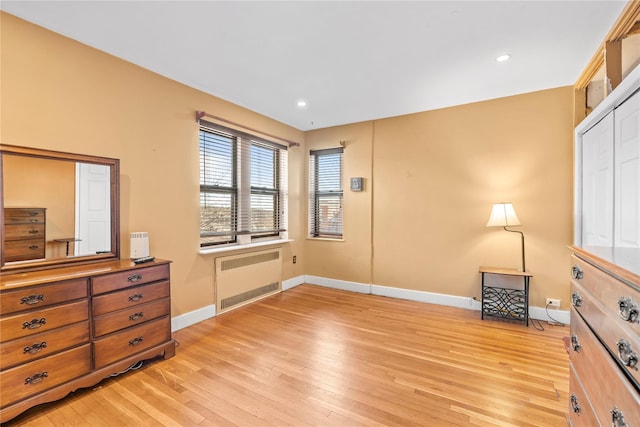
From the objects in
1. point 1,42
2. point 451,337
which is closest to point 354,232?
point 451,337

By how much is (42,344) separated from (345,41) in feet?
9.83

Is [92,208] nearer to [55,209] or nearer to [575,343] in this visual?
[55,209]

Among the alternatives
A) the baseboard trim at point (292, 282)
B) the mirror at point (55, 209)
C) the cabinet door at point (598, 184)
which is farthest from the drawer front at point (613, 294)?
the baseboard trim at point (292, 282)

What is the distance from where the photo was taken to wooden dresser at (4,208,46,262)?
197cm

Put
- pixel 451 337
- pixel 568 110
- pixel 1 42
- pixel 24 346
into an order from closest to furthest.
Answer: pixel 24 346 → pixel 1 42 → pixel 451 337 → pixel 568 110

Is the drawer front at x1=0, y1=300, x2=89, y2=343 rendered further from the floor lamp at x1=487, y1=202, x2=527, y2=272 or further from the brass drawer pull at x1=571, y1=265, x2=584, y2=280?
the floor lamp at x1=487, y1=202, x2=527, y2=272

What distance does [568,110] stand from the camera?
313 centimetres

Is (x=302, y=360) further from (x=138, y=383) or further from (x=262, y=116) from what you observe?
(x=262, y=116)

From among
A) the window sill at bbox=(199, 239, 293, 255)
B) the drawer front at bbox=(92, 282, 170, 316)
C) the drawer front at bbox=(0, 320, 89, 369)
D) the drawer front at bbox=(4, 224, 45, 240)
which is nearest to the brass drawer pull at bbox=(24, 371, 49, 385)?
the drawer front at bbox=(0, 320, 89, 369)

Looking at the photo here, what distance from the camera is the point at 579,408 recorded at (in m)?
1.26

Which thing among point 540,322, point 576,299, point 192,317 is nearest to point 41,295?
point 192,317

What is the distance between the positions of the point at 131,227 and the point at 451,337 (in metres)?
3.29

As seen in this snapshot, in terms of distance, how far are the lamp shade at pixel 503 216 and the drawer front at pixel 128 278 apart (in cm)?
342

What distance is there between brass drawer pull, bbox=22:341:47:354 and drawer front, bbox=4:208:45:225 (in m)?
0.88
